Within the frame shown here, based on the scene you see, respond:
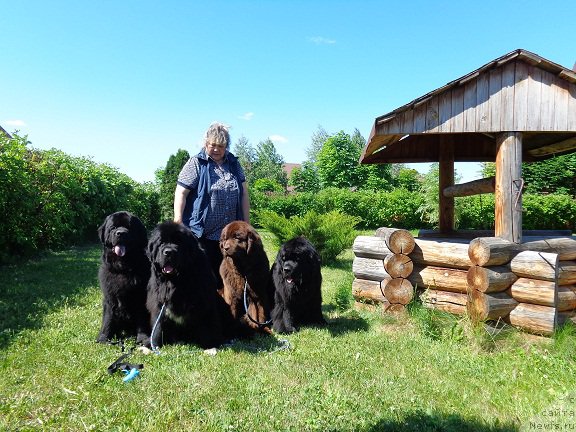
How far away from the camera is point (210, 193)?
16.2ft

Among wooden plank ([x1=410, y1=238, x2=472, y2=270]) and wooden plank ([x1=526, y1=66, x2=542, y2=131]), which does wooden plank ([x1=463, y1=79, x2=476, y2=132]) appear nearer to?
wooden plank ([x1=526, y1=66, x2=542, y2=131])

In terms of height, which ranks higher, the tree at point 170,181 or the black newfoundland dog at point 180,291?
the tree at point 170,181

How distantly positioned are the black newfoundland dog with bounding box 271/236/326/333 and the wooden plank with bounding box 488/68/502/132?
2.58 meters

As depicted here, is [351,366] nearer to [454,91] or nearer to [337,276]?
[454,91]

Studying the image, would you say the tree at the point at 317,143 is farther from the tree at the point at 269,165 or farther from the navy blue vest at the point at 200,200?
the navy blue vest at the point at 200,200

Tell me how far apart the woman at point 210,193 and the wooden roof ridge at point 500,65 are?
1.96m

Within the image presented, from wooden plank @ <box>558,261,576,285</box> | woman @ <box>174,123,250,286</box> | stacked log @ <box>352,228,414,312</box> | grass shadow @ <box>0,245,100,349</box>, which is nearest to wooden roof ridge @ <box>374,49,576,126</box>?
stacked log @ <box>352,228,414,312</box>

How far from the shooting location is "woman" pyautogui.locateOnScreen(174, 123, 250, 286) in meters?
4.91

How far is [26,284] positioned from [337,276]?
6054 mm

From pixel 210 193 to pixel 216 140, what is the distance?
0.65m

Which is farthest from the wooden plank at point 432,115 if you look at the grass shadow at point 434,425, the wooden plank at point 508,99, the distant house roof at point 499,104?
the grass shadow at point 434,425

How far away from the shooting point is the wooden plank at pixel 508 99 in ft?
14.9

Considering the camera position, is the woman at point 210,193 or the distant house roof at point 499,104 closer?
the distant house roof at point 499,104

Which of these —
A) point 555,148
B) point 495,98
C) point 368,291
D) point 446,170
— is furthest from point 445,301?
point 555,148
